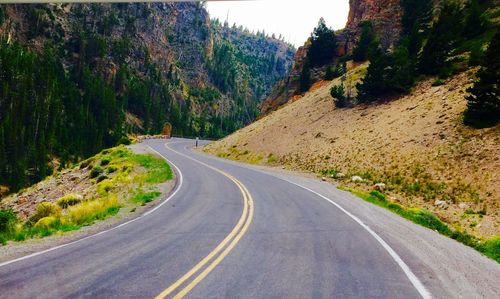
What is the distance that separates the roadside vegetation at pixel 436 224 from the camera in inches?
434

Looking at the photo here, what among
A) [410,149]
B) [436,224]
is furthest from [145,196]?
[410,149]

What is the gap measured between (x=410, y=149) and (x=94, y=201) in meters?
20.5

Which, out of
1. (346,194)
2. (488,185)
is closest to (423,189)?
(488,185)

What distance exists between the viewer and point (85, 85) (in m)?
113

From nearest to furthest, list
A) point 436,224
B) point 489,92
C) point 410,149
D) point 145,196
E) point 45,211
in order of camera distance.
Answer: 1. point 436,224
2. point 45,211
3. point 145,196
4. point 489,92
5. point 410,149

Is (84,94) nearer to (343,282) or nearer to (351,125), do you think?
(351,125)

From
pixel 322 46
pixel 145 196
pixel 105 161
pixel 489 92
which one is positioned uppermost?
pixel 322 46

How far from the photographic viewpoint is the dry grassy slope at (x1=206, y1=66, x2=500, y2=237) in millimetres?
18141

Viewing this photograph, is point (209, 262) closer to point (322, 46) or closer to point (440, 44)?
point (440, 44)

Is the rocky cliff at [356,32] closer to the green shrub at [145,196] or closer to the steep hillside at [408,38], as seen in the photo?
the steep hillside at [408,38]

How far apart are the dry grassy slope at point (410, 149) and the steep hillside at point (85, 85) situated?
36.4 metres

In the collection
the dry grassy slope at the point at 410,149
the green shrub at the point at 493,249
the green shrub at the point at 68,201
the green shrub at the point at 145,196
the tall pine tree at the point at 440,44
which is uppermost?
the tall pine tree at the point at 440,44

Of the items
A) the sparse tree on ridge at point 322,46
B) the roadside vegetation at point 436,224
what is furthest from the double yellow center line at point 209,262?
the sparse tree on ridge at point 322,46

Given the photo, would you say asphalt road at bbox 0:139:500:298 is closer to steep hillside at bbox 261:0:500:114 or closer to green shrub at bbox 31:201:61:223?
green shrub at bbox 31:201:61:223
